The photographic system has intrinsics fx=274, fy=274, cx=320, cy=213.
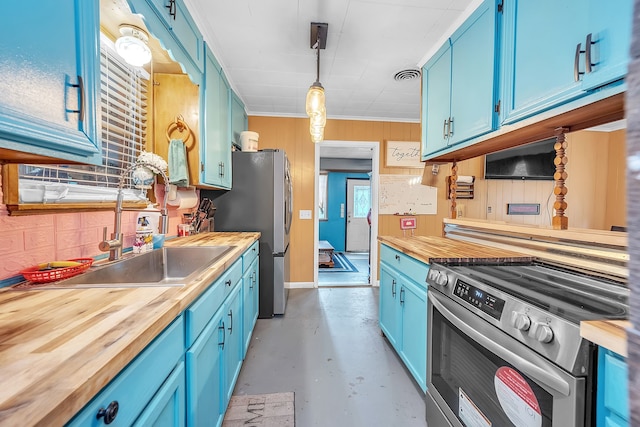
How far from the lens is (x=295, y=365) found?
1953mm

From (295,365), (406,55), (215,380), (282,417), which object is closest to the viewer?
(215,380)

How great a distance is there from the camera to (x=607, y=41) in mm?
932

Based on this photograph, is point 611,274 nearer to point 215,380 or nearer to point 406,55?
point 215,380

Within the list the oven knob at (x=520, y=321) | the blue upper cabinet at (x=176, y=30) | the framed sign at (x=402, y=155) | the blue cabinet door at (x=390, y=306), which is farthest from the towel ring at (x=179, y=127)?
the framed sign at (x=402, y=155)

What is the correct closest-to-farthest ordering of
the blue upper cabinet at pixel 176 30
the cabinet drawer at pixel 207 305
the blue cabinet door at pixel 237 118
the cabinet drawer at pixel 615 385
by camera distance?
the cabinet drawer at pixel 615 385 → the cabinet drawer at pixel 207 305 → the blue upper cabinet at pixel 176 30 → the blue cabinet door at pixel 237 118

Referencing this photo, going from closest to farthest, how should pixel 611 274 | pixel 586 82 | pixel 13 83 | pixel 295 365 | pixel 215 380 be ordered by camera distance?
1. pixel 13 83
2. pixel 586 82
3. pixel 611 274
4. pixel 215 380
5. pixel 295 365

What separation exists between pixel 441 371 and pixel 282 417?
873 mm

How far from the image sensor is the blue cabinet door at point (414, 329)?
154cm

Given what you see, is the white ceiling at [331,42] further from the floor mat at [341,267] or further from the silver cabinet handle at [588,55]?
the floor mat at [341,267]

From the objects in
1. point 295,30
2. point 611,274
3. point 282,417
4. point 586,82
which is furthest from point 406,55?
point 282,417

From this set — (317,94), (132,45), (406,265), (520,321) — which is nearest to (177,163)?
A: (132,45)

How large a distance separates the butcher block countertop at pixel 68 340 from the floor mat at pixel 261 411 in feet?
3.11

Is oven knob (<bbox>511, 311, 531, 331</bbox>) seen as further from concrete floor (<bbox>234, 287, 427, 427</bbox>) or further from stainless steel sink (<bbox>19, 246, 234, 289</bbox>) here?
stainless steel sink (<bbox>19, 246, 234, 289</bbox>)

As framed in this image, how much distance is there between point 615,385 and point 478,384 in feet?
1.65
